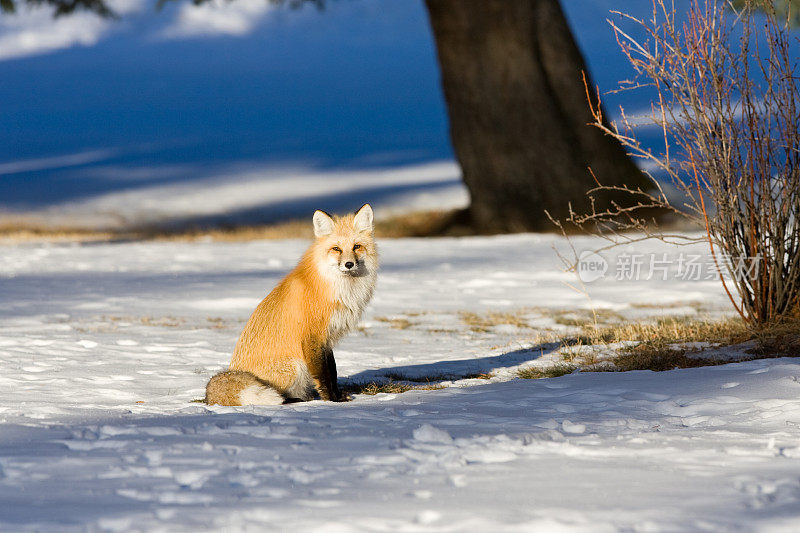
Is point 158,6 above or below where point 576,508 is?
above

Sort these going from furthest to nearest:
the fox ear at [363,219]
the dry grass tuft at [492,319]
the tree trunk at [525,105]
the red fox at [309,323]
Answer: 1. the tree trunk at [525,105]
2. the dry grass tuft at [492,319]
3. the fox ear at [363,219]
4. the red fox at [309,323]

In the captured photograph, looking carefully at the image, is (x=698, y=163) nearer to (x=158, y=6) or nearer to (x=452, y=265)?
(x=452, y=265)

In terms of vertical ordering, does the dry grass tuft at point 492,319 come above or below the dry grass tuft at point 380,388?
above

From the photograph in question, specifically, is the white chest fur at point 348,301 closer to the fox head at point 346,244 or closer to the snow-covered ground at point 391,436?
the fox head at point 346,244

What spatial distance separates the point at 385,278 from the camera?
456 inches

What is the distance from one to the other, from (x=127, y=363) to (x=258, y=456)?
305 cm

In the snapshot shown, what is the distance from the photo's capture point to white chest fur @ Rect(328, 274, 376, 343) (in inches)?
227

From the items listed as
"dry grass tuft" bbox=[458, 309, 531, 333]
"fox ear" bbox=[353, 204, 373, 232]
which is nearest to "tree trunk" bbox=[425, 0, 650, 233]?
"dry grass tuft" bbox=[458, 309, 531, 333]

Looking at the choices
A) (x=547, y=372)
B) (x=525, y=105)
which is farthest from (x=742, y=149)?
(x=525, y=105)

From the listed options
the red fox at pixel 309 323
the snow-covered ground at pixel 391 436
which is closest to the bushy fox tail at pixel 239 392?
the red fox at pixel 309 323

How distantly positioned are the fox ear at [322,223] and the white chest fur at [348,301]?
0.32m

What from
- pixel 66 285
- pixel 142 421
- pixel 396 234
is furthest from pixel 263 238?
pixel 142 421

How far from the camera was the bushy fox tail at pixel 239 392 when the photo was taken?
5.47 meters

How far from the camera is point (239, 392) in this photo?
5.47 meters
